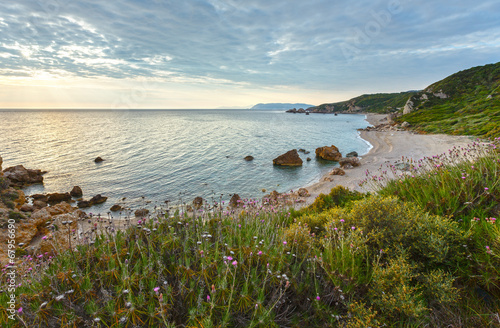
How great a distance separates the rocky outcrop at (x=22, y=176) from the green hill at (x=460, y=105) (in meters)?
53.5

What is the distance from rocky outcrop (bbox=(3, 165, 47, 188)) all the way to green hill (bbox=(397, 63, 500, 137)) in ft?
175

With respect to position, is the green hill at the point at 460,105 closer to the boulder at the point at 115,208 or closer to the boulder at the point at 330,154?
the boulder at the point at 330,154

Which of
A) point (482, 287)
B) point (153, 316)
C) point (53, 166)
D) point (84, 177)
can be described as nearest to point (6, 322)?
point (153, 316)

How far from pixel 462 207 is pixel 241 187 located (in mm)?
17819

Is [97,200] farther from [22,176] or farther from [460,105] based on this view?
[460,105]

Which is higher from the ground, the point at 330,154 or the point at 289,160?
the point at 330,154

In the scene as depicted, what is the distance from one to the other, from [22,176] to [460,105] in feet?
274

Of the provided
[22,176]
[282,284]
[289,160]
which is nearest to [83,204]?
[22,176]

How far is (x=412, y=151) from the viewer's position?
3150cm

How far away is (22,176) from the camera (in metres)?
24.8

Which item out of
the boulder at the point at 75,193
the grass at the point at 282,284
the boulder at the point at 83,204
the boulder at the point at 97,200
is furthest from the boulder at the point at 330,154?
the grass at the point at 282,284

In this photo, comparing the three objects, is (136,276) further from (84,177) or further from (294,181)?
(84,177)

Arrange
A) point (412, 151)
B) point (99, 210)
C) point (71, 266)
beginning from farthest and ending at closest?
point (412, 151) → point (99, 210) → point (71, 266)

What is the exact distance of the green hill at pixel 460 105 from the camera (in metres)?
41.1
